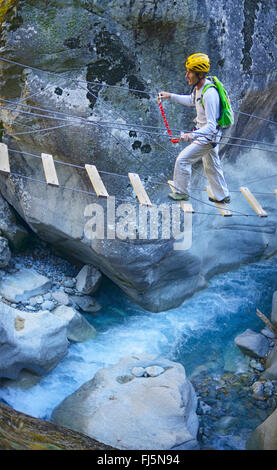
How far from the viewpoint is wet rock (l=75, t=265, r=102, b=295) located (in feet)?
31.0

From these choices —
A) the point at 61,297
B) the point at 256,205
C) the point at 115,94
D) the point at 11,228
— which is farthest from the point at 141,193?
the point at 11,228

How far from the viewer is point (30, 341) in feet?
24.9

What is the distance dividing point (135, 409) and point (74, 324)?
2117mm

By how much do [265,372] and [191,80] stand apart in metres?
4.67

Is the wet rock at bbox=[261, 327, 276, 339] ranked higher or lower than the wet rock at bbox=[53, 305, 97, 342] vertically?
lower

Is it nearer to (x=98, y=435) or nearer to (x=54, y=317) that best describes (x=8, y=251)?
(x=54, y=317)

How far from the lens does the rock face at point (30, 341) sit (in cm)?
738

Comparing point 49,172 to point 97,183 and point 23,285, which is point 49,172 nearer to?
point 97,183

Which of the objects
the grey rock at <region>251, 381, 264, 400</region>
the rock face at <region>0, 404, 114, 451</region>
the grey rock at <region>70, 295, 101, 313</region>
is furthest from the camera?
the grey rock at <region>70, 295, 101, 313</region>

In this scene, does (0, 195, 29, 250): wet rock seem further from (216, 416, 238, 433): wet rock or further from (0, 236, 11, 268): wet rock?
(216, 416, 238, 433): wet rock

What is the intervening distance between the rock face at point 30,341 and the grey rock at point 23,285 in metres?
0.84

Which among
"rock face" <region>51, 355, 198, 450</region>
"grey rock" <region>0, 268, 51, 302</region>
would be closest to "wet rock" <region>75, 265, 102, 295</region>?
"grey rock" <region>0, 268, 51, 302</region>

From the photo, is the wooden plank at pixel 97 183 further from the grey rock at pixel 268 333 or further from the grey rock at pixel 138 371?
the grey rock at pixel 268 333

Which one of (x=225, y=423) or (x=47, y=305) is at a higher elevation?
(x=47, y=305)
